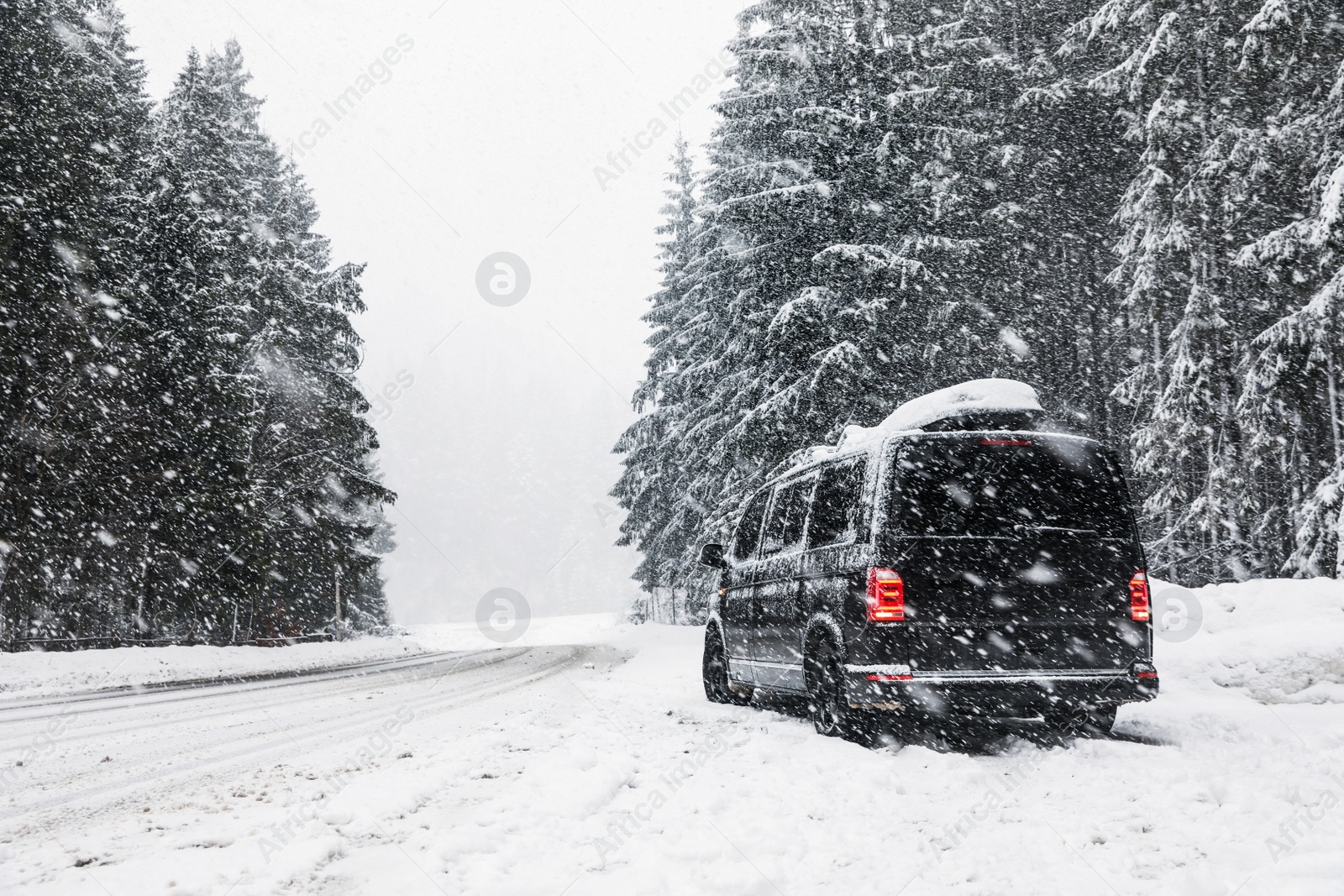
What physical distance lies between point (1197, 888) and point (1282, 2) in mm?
12934

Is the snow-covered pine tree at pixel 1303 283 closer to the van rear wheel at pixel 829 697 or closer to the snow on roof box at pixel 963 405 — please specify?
the snow on roof box at pixel 963 405

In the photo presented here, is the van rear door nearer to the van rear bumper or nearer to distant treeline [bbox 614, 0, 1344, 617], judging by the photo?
the van rear bumper

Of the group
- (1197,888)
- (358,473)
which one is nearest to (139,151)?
(358,473)

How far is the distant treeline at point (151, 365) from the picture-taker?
1702cm

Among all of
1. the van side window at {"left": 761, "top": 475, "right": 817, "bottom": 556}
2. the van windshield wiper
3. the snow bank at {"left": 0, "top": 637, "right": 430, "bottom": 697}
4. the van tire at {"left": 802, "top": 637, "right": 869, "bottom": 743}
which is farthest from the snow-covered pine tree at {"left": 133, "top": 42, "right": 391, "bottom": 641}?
the van windshield wiper

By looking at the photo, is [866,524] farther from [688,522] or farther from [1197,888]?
[688,522]

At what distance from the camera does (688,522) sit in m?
29.6

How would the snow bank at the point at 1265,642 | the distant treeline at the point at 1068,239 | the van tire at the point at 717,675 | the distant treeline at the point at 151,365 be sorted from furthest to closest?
the distant treeline at the point at 151,365 < the distant treeline at the point at 1068,239 < the van tire at the point at 717,675 < the snow bank at the point at 1265,642

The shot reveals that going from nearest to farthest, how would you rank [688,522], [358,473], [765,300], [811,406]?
Result: [811,406], [765,300], [358,473], [688,522]

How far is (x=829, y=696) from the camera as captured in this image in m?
6.80

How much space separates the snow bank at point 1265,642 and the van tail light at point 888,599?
4138 millimetres

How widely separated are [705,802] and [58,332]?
17.9 meters

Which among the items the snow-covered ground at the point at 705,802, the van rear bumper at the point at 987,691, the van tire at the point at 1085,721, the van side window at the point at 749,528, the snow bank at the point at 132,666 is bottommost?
the snow bank at the point at 132,666

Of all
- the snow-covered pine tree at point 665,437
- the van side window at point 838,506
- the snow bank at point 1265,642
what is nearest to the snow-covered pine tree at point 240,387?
the snow-covered pine tree at point 665,437
